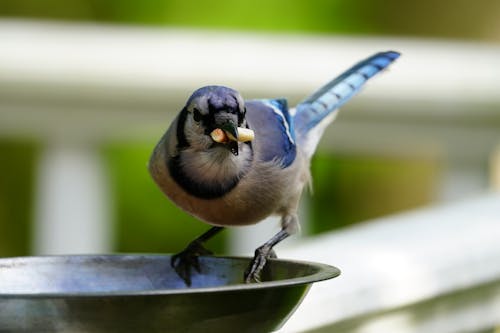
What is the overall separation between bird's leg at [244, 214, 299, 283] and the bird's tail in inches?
12.1

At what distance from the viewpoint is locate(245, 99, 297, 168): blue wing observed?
1.78 metres

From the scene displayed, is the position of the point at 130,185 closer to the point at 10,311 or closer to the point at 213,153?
the point at 213,153

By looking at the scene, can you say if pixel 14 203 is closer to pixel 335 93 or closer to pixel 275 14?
pixel 275 14

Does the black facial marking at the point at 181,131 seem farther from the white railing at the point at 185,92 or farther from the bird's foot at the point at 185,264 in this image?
the white railing at the point at 185,92

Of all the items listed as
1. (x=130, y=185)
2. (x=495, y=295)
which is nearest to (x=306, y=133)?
(x=495, y=295)

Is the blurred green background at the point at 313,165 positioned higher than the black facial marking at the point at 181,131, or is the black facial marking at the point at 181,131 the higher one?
the black facial marking at the point at 181,131

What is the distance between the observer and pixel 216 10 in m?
4.39

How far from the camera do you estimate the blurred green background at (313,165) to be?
405cm

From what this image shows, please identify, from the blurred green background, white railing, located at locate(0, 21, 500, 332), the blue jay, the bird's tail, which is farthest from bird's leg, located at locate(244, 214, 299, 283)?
the blurred green background

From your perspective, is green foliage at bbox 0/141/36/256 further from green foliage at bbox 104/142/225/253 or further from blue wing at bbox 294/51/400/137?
blue wing at bbox 294/51/400/137

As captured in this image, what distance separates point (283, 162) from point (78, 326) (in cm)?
74

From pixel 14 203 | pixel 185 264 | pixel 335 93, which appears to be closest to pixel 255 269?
pixel 185 264

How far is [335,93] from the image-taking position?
2.28 m

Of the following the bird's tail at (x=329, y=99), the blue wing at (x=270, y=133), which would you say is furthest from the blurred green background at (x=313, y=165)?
the blue wing at (x=270, y=133)
